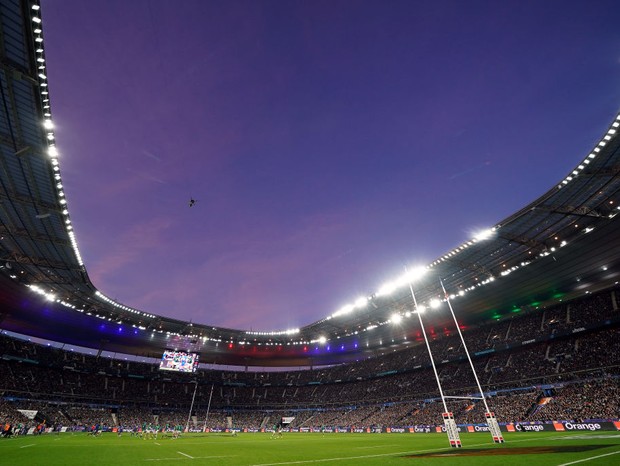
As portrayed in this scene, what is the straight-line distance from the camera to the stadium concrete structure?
61.8ft

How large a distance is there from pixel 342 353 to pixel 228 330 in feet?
101

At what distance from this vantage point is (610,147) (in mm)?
21391

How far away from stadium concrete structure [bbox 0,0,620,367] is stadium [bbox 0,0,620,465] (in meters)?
0.16

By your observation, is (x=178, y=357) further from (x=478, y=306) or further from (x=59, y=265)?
(x=478, y=306)

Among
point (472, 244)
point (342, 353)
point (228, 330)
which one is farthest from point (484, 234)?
point (342, 353)

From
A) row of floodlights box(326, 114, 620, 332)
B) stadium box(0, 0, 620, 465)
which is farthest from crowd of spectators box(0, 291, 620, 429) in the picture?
row of floodlights box(326, 114, 620, 332)

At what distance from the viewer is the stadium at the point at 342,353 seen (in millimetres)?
Result: 18202

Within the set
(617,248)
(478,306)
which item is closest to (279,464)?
(617,248)

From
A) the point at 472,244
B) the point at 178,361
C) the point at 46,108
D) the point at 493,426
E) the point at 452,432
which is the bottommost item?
the point at 452,432

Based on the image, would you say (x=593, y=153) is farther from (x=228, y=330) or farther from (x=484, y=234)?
(x=228, y=330)

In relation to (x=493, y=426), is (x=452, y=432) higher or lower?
lower

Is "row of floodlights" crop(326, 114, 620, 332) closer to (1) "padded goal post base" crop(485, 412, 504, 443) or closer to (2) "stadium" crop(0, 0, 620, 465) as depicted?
(2) "stadium" crop(0, 0, 620, 465)

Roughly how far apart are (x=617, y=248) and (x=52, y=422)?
78379 mm

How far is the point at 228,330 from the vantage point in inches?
2397
